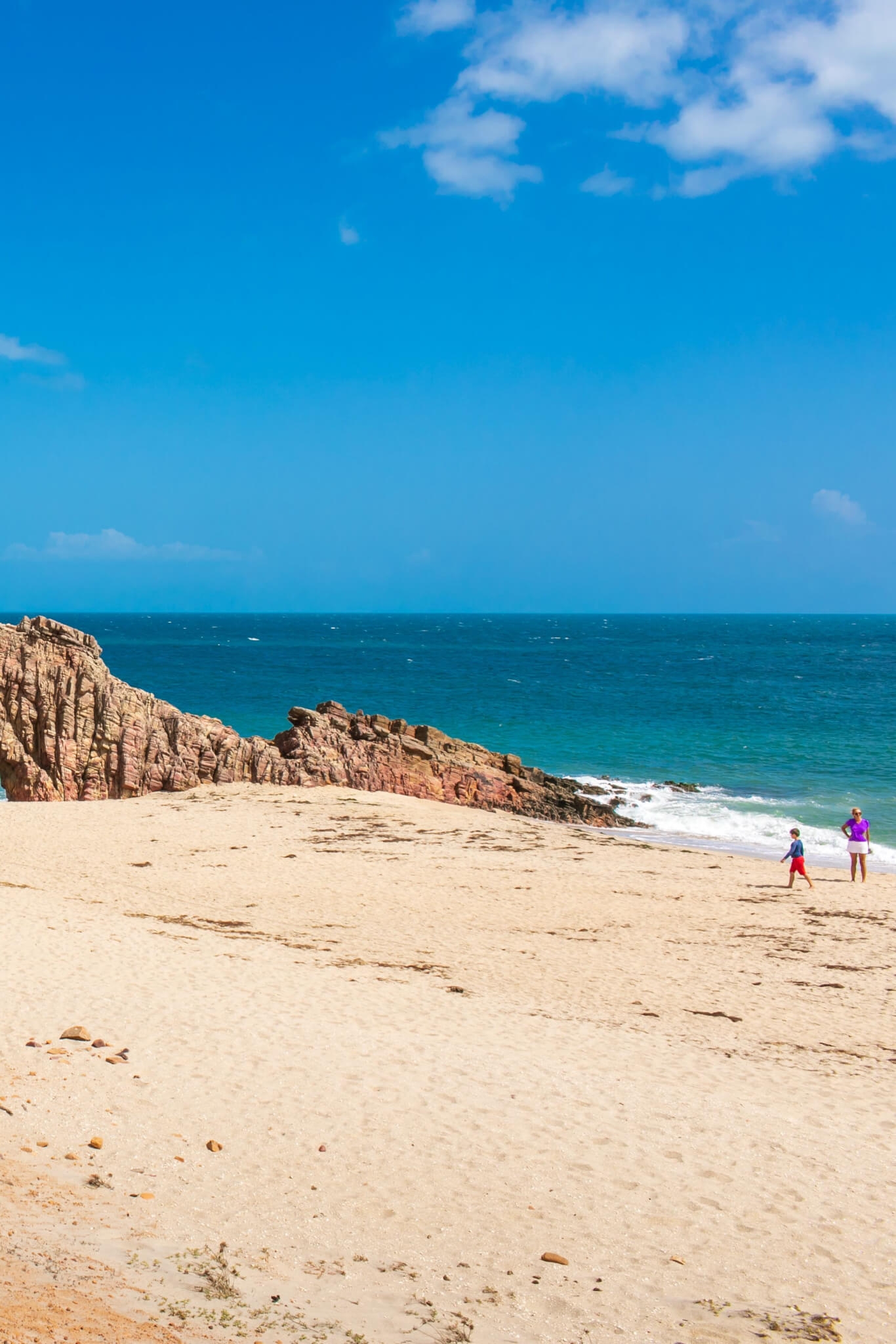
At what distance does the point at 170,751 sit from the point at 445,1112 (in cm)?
2099

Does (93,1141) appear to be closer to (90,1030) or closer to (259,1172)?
(259,1172)

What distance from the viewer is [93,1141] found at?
26.6 feet

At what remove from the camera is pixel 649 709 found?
2195 inches

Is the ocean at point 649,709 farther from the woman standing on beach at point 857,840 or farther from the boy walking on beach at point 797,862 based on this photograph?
the boy walking on beach at point 797,862

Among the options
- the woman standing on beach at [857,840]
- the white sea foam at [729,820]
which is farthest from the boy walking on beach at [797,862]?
the white sea foam at [729,820]

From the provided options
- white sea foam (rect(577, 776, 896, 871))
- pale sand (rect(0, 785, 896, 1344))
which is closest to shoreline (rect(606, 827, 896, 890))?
white sea foam (rect(577, 776, 896, 871))

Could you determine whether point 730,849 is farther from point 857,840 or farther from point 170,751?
point 170,751

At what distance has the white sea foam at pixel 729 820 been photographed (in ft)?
85.8

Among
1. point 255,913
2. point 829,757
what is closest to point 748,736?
point 829,757

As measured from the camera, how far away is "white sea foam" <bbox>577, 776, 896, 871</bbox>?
26156mm

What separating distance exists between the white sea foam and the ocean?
0.27 feet

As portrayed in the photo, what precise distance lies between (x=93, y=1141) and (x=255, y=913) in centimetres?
911

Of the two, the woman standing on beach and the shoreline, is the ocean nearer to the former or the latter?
the shoreline

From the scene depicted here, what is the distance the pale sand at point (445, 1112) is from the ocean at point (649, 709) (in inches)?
492
